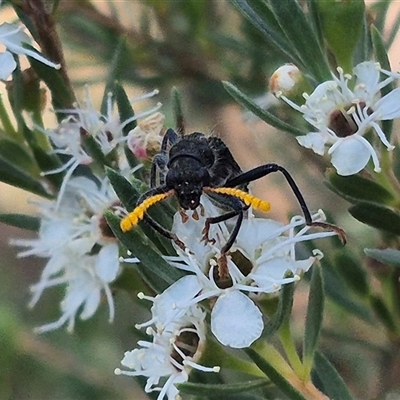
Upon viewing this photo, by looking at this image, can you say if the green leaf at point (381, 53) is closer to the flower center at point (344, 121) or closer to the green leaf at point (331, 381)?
the flower center at point (344, 121)

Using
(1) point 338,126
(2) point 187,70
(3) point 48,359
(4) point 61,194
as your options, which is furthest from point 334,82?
(3) point 48,359

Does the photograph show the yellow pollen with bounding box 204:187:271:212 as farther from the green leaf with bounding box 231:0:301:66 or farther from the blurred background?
the blurred background

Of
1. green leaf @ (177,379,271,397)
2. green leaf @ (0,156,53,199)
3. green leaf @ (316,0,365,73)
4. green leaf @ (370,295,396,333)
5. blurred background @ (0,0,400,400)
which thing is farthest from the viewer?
blurred background @ (0,0,400,400)

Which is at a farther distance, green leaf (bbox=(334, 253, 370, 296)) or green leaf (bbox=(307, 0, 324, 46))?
green leaf (bbox=(334, 253, 370, 296))

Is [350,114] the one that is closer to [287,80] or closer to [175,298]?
[287,80]

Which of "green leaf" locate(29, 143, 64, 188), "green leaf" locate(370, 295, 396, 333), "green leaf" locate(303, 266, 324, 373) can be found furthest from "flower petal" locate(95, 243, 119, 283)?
"green leaf" locate(370, 295, 396, 333)

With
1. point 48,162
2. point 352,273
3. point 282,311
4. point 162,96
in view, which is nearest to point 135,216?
point 282,311

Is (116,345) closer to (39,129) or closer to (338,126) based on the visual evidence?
(39,129)
